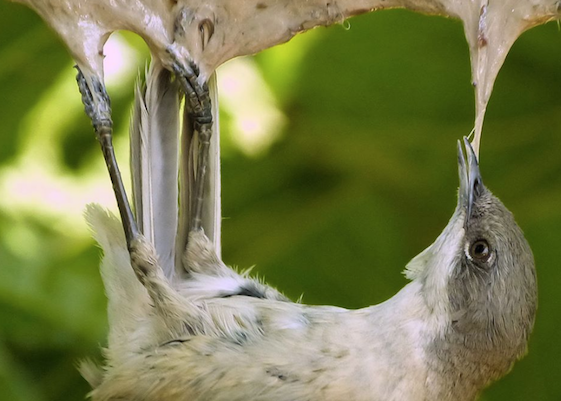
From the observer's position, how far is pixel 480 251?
144 cm

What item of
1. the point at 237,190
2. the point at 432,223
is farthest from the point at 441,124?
the point at 237,190

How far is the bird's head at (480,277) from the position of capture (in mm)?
1375

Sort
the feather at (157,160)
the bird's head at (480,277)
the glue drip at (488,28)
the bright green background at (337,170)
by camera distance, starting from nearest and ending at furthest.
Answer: the glue drip at (488,28), the bird's head at (480,277), the feather at (157,160), the bright green background at (337,170)

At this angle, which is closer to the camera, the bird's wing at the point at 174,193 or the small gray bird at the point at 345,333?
the small gray bird at the point at 345,333

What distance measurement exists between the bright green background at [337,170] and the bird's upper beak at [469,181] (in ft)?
2.23

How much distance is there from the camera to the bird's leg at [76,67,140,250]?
134 cm

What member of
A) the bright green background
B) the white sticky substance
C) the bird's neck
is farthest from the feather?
the bright green background

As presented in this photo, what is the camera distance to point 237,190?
2.16 metres

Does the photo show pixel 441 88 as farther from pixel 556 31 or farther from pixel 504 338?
pixel 504 338

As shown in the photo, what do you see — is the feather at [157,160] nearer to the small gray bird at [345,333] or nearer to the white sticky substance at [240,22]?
the small gray bird at [345,333]

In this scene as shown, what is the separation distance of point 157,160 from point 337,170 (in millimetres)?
738

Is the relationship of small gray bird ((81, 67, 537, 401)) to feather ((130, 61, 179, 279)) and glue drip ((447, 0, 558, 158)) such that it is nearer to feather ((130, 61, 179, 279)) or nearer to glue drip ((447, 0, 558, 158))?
feather ((130, 61, 179, 279))

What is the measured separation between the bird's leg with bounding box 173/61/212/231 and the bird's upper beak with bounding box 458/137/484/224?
427 mm

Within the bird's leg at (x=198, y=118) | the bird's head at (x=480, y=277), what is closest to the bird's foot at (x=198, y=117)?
the bird's leg at (x=198, y=118)
